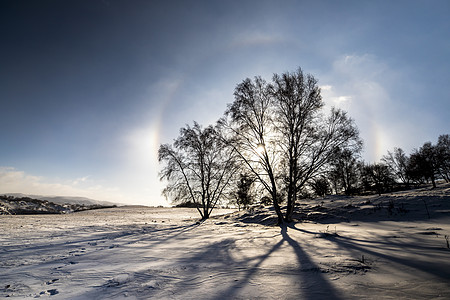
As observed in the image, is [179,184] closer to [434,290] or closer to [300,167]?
[300,167]

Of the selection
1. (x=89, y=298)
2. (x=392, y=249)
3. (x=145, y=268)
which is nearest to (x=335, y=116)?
(x=392, y=249)

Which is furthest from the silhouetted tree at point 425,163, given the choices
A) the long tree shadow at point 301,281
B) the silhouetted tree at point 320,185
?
the long tree shadow at point 301,281

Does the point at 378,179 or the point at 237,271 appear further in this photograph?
the point at 378,179

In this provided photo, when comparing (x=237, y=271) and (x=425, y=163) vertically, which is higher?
(x=425, y=163)

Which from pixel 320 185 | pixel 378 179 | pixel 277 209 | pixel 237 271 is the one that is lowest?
pixel 237 271

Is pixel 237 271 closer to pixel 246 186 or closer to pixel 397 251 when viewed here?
pixel 397 251

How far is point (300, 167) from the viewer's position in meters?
13.7

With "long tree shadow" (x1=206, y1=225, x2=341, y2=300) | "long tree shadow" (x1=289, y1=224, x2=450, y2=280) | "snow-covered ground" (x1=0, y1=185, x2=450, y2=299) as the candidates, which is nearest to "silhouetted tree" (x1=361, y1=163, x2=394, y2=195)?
"snow-covered ground" (x1=0, y1=185, x2=450, y2=299)

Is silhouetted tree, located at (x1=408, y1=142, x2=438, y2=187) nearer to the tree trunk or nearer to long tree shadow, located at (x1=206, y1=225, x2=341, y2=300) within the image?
the tree trunk

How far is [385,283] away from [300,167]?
10980 mm

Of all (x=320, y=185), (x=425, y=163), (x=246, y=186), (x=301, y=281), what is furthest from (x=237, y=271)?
(x=425, y=163)

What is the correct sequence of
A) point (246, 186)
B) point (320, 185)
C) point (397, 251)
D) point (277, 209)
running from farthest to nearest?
point (246, 186) → point (320, 185) → point (277, 209) → point (397, 251)

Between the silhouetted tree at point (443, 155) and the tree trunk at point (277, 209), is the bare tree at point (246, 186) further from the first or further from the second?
the silhouetted tree at point (443, 155)

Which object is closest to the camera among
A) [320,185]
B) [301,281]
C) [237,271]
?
[301,281]
